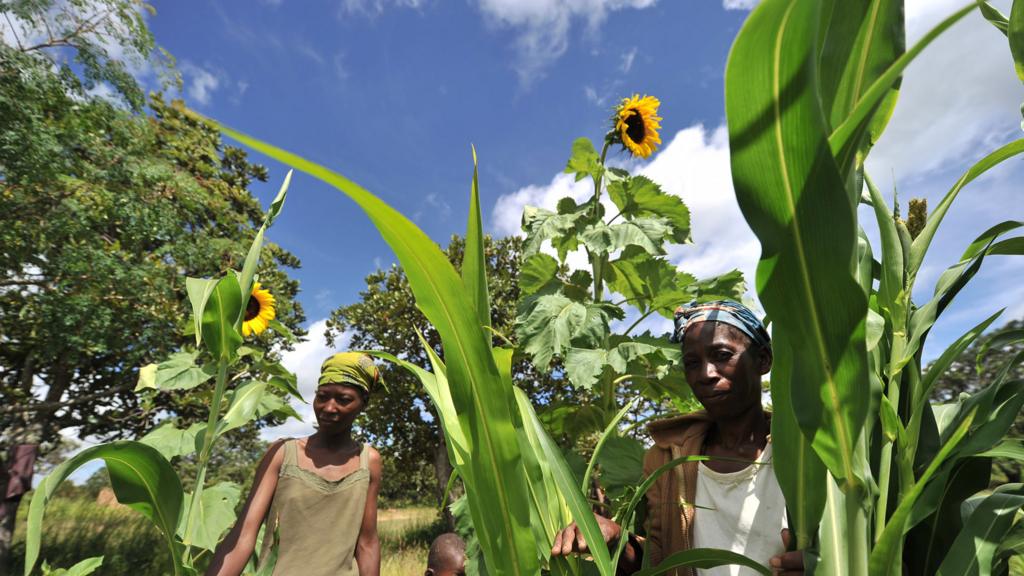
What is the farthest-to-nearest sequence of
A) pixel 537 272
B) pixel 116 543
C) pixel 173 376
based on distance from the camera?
pixel 116 543
pixel 537 272
pixel 173 376

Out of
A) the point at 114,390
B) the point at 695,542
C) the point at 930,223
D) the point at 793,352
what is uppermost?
the point at 114,390

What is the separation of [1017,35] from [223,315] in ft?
4.98

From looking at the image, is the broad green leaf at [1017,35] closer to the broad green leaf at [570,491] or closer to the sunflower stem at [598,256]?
the broad green leaf at [570,491]

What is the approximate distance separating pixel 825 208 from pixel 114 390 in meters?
9.48

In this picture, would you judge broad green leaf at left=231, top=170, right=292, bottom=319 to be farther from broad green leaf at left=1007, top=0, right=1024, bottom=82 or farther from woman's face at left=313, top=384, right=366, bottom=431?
broad green leaf at left=1007, top=0, right=1024, bottom=82

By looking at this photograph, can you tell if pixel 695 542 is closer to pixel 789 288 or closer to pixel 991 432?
pixel 991 432

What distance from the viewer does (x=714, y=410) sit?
1.05 m

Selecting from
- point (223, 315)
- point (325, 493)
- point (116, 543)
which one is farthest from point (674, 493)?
point (116, 543)

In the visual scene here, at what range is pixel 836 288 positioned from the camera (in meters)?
0.39

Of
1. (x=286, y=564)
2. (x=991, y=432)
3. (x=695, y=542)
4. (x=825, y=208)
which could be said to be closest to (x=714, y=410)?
(x=695, y=542)

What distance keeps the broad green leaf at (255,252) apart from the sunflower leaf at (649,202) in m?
1.72

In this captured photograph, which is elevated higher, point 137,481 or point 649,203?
point 649,203

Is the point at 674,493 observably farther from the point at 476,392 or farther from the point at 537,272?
the point at 537,272

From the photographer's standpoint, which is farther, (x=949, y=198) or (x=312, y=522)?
(x=312, y=522)
